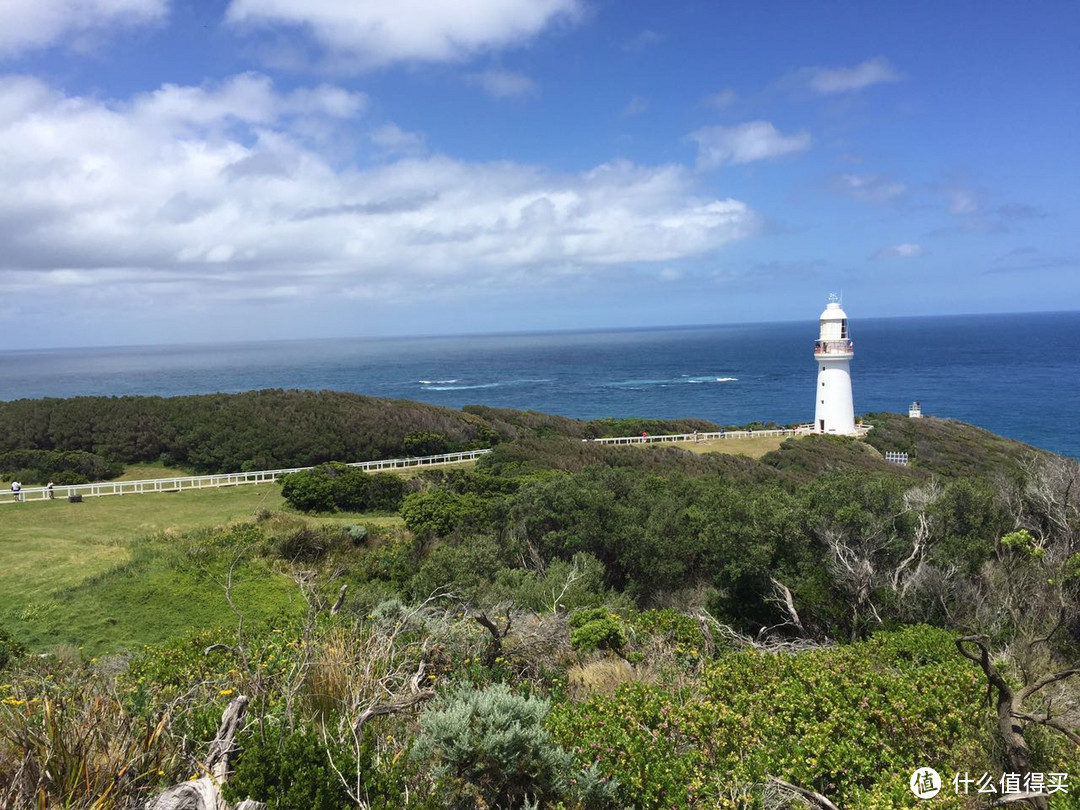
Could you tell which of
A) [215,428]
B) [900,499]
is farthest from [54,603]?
[215,428]

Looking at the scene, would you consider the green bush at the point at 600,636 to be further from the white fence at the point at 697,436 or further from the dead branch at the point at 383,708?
the white fence at the point at 697,436

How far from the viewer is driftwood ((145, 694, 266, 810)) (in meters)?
3.14

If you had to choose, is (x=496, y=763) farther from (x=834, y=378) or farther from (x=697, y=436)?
(x=834, y=378)

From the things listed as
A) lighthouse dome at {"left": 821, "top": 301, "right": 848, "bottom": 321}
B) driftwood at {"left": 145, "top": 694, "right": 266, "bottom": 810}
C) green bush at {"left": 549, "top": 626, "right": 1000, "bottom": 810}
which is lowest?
green bush at {"left": 549, "top": 626, "right": 1000, "bottom": 810}

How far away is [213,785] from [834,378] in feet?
125

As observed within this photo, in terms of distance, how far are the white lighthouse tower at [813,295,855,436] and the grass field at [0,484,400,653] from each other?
91.2ft

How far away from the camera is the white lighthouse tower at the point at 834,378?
1446 inches

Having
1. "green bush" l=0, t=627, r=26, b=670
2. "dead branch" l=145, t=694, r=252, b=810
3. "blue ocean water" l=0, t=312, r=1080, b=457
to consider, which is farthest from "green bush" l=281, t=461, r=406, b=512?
"blue ocean water" l=0, t=312, r=1080, b=457

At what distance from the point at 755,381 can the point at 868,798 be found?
293 ft

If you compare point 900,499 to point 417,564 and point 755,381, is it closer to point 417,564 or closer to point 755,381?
point 417,564

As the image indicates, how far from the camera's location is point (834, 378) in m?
36.8

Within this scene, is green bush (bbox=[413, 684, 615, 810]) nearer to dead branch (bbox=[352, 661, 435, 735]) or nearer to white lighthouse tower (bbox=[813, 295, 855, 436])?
dead branch (bbox=[352, 661, 435, 735])

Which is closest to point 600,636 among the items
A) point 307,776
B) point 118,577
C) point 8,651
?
point 307,776

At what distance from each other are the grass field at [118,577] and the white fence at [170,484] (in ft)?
5.53
